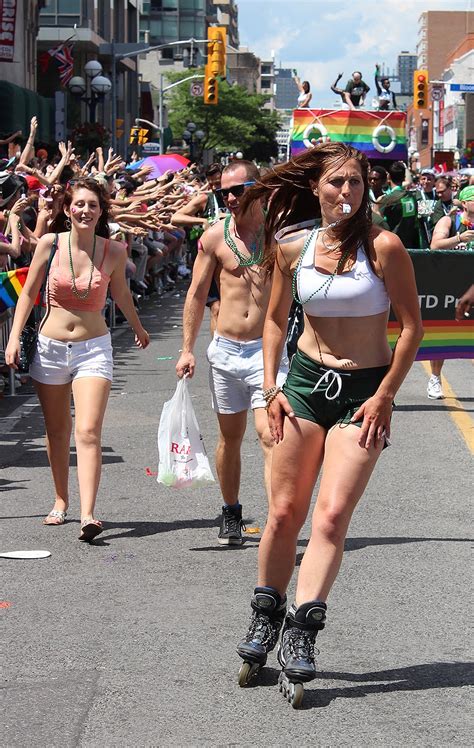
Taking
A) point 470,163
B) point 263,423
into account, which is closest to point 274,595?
point 263,423

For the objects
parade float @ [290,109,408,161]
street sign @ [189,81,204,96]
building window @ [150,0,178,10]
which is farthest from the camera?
building window @ [150,0,178,10]

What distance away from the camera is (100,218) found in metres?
8.14

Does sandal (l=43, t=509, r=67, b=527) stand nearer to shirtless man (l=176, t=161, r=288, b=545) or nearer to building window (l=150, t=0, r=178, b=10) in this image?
shirtless man (l=176, t=161, r=288, b=545)

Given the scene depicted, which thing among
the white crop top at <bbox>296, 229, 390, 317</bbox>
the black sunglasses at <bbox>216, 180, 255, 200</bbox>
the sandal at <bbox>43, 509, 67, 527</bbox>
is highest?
the black sunglasses at <bbox>216, 180, 255, 200</bbox>

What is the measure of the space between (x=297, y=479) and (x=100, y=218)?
3.47 meters

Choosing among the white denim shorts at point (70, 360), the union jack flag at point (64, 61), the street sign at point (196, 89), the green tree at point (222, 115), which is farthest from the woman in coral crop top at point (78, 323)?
the green tree at point (222, 115)

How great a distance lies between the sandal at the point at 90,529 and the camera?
752 cm

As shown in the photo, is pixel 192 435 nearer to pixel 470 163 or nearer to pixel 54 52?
pixel 54 52

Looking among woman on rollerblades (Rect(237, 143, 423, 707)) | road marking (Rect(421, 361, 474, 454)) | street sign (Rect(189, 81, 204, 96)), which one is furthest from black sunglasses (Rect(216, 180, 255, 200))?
street sign (Rect(189, 81, 204, 96))

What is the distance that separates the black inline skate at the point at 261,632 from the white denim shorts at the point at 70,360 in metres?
2.90

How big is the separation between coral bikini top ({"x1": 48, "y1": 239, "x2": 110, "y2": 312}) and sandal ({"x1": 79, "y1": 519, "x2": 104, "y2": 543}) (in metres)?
1.21

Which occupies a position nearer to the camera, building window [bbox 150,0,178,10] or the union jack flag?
the union jack flag

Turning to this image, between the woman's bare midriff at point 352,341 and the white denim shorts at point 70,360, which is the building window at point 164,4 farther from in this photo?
the woman's bare midriff at point 352,341

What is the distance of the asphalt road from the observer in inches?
186
